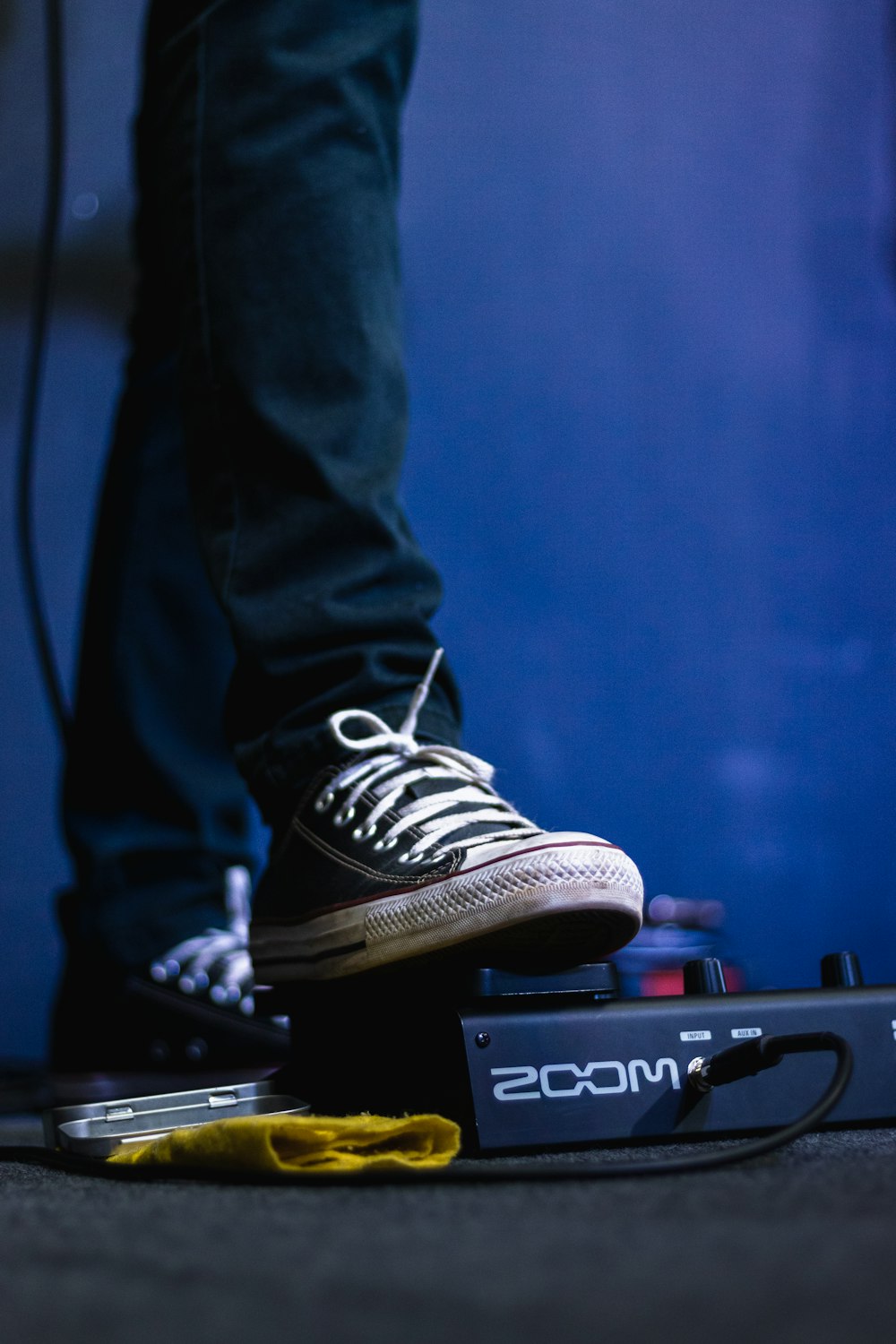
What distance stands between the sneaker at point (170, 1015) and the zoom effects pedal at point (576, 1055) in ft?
0.97

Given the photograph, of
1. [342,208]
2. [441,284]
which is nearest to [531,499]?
[441,284]

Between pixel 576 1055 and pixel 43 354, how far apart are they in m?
1.22

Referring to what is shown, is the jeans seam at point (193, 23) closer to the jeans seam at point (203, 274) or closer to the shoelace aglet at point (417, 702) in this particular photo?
the jeans seam at point (203, 274)

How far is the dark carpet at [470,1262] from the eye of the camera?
254 millimetres

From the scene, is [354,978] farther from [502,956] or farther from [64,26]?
[64,26]

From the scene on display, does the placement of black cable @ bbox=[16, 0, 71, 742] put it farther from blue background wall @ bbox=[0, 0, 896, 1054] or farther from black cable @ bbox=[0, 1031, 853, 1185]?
black cable @ bbox=[0, 1031, 853, 1185]

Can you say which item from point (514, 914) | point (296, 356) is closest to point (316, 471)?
point (296, 356)

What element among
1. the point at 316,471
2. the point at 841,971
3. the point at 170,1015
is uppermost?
the point at 316,471

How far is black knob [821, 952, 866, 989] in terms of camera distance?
61 cm

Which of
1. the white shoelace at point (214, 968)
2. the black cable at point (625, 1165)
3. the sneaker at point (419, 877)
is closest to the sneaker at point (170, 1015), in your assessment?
the white shoelace at point (214, 968)

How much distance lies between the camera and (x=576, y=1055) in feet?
1.70

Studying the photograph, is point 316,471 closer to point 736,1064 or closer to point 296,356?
point 296,356

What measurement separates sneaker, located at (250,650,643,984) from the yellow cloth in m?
0.09

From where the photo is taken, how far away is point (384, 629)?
0.70 m
